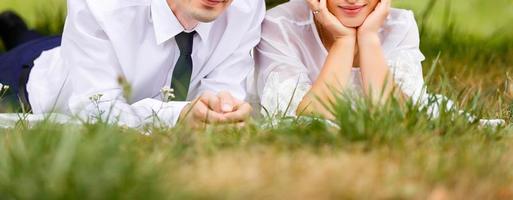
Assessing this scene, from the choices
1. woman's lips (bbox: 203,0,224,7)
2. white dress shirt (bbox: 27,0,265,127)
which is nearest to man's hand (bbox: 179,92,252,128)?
white dress shirt (bbox: 27,0,265,127)

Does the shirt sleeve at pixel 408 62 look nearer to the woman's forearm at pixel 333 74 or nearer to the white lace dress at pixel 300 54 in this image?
the white lace dress at pixel 300 54

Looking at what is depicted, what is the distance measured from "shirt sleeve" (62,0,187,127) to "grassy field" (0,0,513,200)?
0.41 metres

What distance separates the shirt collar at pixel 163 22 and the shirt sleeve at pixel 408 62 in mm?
812

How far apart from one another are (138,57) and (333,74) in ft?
2.37

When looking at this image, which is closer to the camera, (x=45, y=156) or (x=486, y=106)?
(x=45, y=156)

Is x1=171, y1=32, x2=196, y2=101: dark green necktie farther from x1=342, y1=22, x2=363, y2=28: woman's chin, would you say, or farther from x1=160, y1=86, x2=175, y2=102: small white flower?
x1=342, y1=22, x2=363, y2=28: woman's chin

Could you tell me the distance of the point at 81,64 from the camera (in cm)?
412

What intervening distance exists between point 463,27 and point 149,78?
2.41 m

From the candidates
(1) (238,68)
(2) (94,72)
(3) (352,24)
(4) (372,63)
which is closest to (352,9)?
(3) (352,24)

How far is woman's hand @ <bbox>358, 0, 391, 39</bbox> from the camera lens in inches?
166

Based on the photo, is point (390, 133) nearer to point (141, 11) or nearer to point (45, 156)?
point (45, 156)

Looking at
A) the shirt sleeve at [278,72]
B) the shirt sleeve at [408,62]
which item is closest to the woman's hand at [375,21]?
the shirt sleeve at [408,62]

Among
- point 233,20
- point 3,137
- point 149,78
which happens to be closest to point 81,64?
point 149,78

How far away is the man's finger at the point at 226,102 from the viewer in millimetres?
3701
